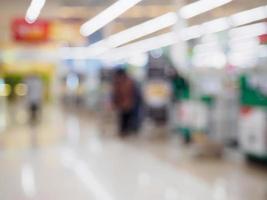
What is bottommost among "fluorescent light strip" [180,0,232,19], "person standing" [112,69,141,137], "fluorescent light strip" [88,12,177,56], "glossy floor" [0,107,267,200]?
"glossy floor" [0,107,267,200]

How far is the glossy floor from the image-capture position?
5441 mm

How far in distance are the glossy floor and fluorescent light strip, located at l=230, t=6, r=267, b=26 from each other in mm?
2043

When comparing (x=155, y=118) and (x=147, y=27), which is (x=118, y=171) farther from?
(x=155, y=118)

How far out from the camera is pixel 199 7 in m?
3.51

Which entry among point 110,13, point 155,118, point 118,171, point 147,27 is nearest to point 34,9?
point 110,13

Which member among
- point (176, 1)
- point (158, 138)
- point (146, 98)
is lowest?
point (158, 138)

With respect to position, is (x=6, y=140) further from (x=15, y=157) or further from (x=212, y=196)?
(x=212, y=196)

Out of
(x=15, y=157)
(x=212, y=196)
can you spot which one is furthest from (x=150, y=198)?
(x=15, y=157)

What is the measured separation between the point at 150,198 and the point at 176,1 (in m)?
2.42

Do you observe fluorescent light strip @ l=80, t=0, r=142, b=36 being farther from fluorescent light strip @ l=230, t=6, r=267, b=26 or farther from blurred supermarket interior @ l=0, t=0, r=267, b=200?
fluorescent light strip @ l=230, t=6, r=267, b=26

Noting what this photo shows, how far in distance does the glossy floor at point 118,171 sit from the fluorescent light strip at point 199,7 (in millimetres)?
1919

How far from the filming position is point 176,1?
11.9 feet

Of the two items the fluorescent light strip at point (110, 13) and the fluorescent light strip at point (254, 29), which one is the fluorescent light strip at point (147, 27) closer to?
the fluorescent light strip at point (110, 13)

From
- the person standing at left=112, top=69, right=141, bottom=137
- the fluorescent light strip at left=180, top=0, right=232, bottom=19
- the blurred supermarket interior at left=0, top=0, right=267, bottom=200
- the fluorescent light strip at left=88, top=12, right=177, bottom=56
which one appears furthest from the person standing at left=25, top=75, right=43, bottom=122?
the fluorescent light strip at left=180, top=0, right=232, bottom=19
